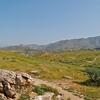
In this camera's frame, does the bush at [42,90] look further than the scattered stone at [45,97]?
Yes

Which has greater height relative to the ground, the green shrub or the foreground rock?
the foreground rock

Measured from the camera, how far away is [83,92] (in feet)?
118

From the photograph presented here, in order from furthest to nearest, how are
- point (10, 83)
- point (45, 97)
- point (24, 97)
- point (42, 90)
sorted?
point (42, 90)
point (45, 97)
point (24, 97)
point (10, 83)

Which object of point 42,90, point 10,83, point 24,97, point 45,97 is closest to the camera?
point 10,83

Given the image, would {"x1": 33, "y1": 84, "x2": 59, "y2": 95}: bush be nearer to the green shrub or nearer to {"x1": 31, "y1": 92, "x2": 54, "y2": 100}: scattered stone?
{"x1": 31, "y1": 92, "x2": 54, "y2": 100}: scattered stone

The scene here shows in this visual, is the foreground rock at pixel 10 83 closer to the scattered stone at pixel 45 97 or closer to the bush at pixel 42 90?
the scattered stone at pixel 45 97

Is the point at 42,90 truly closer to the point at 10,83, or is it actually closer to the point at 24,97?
the point at 24,97

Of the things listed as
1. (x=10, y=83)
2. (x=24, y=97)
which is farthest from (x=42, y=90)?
(x=10, y=83)

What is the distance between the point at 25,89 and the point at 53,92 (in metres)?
3.14

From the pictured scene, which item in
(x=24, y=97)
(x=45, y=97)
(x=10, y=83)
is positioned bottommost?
(x=45, y=97)

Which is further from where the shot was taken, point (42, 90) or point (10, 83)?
point (42, 90)

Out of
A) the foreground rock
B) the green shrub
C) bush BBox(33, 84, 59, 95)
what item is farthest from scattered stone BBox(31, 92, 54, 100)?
the foreground rock

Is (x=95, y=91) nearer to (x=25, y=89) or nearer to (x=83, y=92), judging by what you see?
(x=83, y=92)

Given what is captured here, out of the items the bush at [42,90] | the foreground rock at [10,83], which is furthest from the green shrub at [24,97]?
the bush at [42,90]
